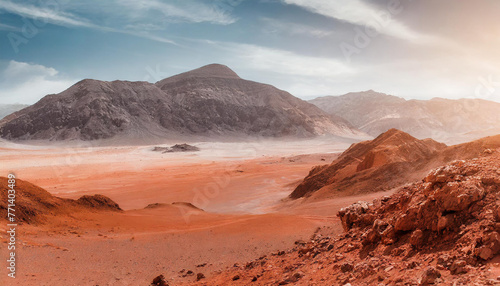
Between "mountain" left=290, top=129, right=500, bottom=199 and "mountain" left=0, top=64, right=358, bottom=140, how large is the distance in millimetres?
83684

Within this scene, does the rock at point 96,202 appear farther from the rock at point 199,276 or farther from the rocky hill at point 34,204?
the rock at point 199,276

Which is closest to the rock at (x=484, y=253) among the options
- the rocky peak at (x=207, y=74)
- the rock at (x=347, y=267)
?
the rock at (x=347, y=267)

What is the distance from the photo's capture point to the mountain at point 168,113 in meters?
95.1

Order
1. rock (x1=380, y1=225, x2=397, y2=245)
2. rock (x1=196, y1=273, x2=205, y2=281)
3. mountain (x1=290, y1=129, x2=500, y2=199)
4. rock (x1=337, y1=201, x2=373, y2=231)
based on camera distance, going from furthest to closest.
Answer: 1. mountain (x1=290, y1=129, x2=500, y2=199)
2. rock (x1=196, y1=273, x2=205, y2=281)
3. rock (x1=337, y1=201, x2=373, y2=231)
4. rock (x1=380, y1=225, x2=397, y2=245)

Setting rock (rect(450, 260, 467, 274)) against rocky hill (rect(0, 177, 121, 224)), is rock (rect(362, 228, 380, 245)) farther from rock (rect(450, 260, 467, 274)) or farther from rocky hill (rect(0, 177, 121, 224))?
rocky hill (rect(0, 177, 121, 224))

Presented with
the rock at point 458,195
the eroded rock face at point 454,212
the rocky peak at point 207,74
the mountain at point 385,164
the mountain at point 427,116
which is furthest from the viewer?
the rocky peak at point 207,74

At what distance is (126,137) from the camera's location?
92188 mm

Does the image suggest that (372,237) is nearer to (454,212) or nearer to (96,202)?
(454,212)

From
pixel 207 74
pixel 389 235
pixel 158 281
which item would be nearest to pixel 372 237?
pixel 389 235

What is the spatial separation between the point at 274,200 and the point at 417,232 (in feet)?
48.9

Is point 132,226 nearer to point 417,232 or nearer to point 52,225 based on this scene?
point 52,225

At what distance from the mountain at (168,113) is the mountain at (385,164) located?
275 ft

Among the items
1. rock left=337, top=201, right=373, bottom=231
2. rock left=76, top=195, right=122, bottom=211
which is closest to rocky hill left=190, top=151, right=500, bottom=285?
rock left=337, top=201, right=373, bottom=231

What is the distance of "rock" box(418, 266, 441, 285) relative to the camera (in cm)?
308
